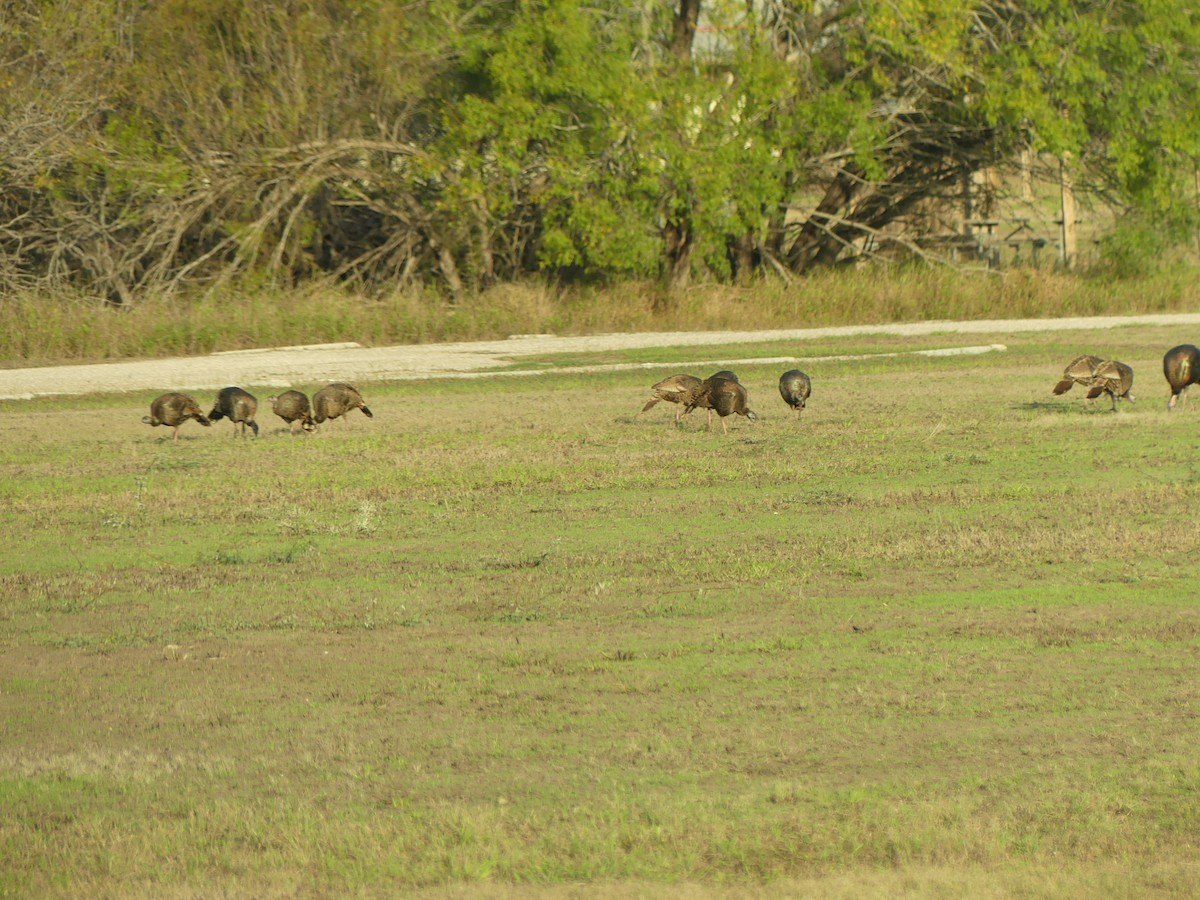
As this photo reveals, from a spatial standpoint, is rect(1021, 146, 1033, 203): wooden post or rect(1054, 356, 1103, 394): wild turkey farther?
rect(1021, 146, 1033, 203): wooden post

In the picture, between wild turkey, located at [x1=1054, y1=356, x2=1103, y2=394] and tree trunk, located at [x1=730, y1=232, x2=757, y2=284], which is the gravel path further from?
wild turkey, located at [x1=1054, y1=356, x2=1103, y2=394]

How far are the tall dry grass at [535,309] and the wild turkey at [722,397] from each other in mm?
13459

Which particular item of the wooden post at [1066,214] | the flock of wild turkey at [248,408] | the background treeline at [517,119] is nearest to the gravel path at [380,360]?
the background treeline at [517,119]

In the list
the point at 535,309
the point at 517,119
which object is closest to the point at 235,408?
the point at 535,309

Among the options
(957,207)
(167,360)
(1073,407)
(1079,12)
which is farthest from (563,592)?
(957,207)

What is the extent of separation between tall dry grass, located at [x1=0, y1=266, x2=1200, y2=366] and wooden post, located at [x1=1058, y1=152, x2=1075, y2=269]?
74.5 inches

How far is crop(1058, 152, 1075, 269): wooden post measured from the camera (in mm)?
34662

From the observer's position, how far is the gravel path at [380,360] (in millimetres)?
23219

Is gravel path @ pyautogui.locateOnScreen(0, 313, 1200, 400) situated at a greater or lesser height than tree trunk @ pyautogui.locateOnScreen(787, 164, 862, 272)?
lesser

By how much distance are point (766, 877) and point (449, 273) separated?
96.8 feet

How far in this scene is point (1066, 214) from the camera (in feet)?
133

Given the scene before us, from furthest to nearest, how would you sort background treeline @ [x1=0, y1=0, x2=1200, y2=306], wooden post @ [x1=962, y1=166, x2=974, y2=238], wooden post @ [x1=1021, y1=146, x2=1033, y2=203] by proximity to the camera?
wooden post @ [x1=962, y1=166, x2=974, y2=238], wooden post @ [x1=1021, y1=146, x2=1033, y2=203], background treeline @ [x1=0, y1=0, x2=1200, y2=306]

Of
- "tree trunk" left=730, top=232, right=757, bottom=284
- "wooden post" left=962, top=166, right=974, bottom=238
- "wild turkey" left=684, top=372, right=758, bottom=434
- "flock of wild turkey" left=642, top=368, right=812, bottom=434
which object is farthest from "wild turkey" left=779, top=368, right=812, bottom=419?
"wooden post" left=962, top=166, right=974, bottom=238

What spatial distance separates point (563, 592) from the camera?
962 centimetres
